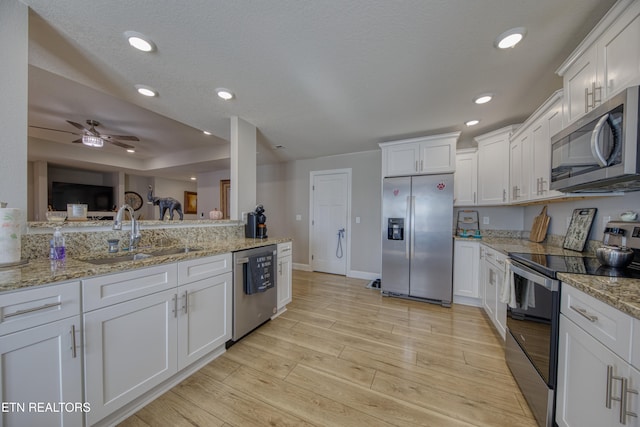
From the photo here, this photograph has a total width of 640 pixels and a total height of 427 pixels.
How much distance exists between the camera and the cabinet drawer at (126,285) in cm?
112

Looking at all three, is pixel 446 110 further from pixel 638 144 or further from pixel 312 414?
pixel 312 414

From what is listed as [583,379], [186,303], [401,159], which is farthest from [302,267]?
[583,379]

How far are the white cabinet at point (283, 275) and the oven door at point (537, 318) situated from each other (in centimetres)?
214

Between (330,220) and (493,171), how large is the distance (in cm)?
270

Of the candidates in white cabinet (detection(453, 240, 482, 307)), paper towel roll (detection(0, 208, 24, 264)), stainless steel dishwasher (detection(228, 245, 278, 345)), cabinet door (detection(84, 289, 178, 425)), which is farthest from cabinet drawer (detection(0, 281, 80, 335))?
white cabinet (detection(453, 240, 482, 307))

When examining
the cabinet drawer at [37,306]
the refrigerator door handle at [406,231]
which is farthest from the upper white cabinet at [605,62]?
the cabinet drawer at [37,306]

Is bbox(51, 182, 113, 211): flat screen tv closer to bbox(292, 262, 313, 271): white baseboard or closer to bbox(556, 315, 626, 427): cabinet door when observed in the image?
bbox(292, 262, 313, 271): white baseboard

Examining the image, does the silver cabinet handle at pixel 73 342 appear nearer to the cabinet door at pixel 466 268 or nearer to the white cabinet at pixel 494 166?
the cabinet door at pixel 466 268

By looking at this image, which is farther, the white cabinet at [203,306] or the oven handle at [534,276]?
the white cabinet at [203,306]

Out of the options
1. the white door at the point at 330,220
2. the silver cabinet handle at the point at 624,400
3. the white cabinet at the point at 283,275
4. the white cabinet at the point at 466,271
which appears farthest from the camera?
the white door at the point at 330,220

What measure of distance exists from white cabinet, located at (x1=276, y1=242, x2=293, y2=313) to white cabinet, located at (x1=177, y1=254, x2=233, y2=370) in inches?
28.2

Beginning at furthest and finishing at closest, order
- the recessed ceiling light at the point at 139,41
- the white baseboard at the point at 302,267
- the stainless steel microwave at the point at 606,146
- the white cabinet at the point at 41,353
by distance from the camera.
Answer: the white baseboard at the point at 302,267 → the recessed ceiling light at the point at 139,41 → the stainless steel microwave at the point at 606,146 → the white cabinet at the point at 41,353

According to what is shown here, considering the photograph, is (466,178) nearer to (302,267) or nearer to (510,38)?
(510,38)

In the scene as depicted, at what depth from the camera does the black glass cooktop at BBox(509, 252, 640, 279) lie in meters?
1.21
